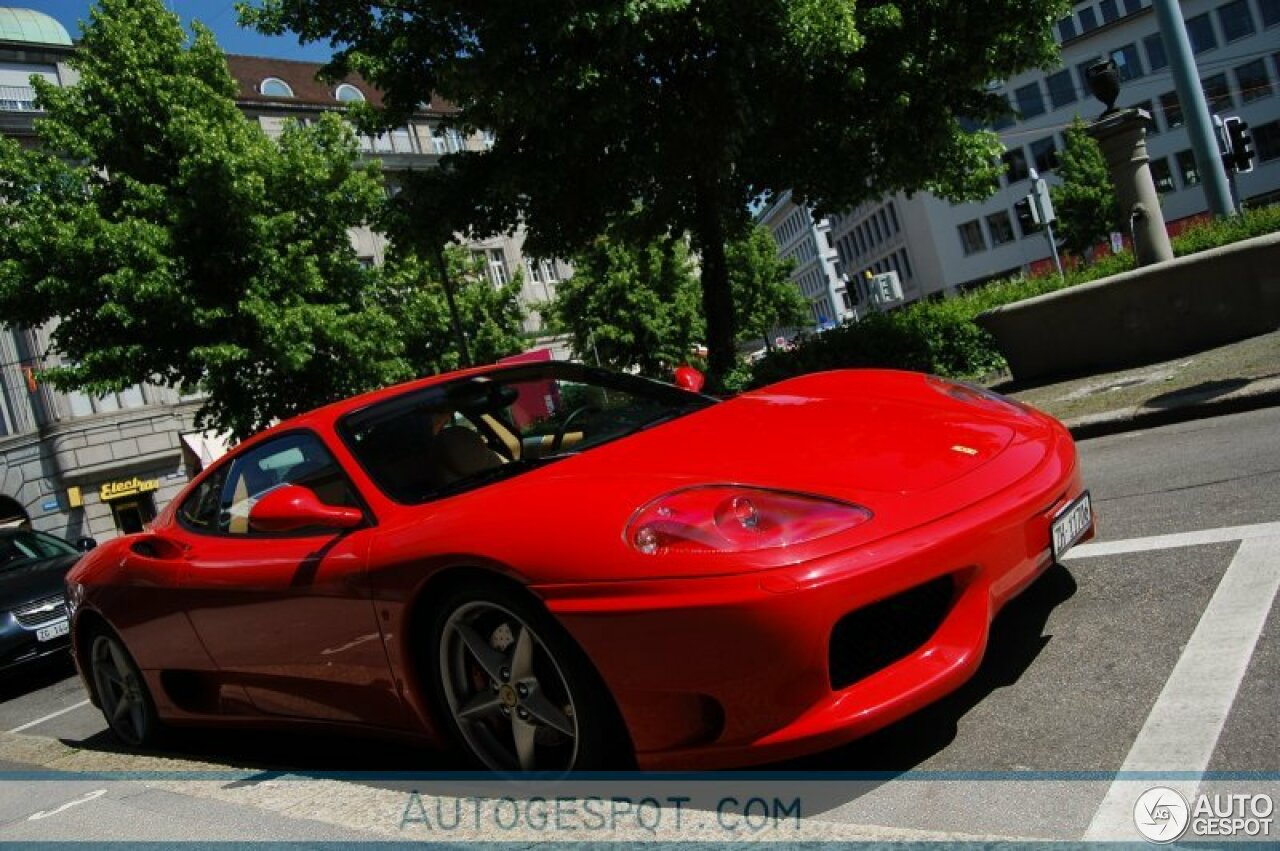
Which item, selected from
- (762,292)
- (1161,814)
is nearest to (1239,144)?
(1161,814)

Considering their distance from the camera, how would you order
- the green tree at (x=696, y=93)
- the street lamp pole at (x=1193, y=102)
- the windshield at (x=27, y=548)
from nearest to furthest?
the windshield at (x=27, y=548), the green tree at (x=696, y=93), the street lamp pole at (x=1193, y=102)

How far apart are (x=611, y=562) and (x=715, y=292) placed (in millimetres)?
11599

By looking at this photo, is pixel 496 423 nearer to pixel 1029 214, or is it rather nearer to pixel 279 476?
pixel 279 476

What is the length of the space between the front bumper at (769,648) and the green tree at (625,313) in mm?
35505

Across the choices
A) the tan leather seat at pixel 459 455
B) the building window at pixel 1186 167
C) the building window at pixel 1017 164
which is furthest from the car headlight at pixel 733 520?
the building window at pixel 1017 164

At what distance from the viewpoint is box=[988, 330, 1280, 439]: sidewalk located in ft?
22.5

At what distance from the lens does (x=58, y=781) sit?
429cm

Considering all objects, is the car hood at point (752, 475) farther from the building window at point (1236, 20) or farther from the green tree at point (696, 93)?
the building window at point (1236, 20)

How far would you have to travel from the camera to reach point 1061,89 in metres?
60.2

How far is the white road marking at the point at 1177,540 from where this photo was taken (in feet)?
12.5

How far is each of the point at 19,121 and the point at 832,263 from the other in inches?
2692

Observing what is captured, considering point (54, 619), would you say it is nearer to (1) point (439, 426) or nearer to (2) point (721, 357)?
(1) point (439, 426)

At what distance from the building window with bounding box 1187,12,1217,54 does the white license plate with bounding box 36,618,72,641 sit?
60.1 metres

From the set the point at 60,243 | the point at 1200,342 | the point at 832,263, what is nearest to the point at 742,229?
the point at 1200,342
